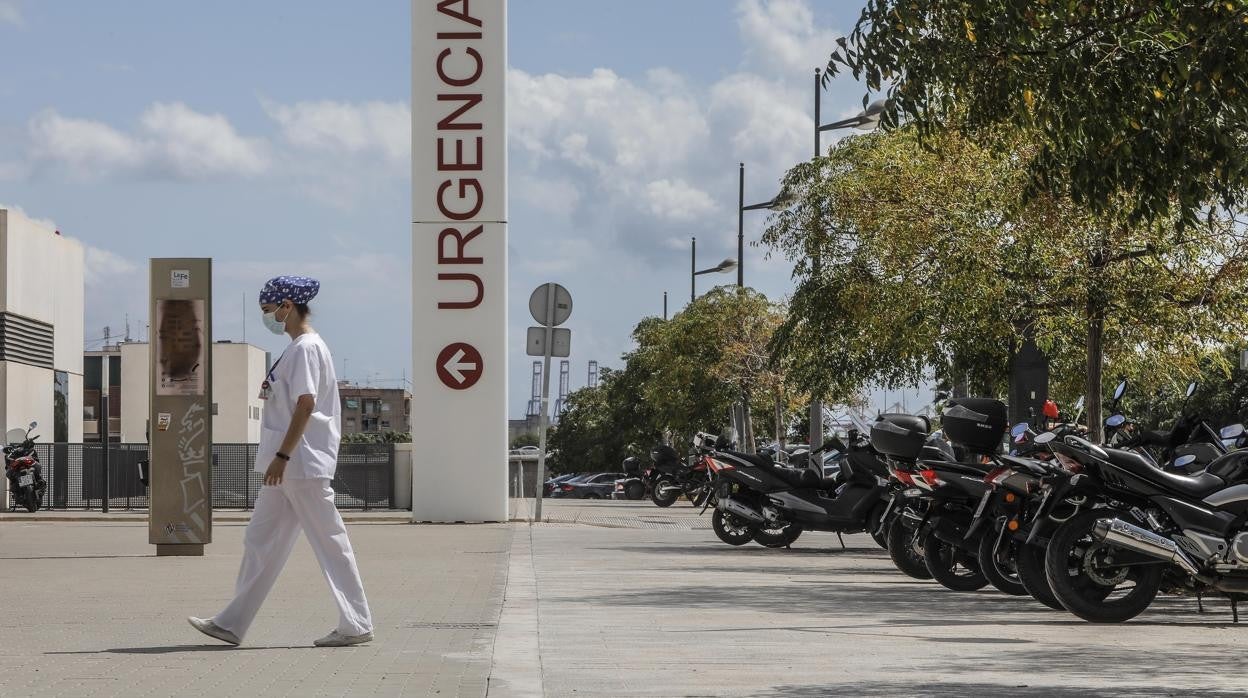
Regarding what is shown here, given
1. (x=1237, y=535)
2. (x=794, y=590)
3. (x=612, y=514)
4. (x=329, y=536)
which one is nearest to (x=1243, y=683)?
(x=1237, y=535)

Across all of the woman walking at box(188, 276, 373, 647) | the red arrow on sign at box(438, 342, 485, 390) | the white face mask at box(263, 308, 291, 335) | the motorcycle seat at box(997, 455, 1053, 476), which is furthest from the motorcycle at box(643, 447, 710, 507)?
the woman walking at box(188, 276, 373, 647)

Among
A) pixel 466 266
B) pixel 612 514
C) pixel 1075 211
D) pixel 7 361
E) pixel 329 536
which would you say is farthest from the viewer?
pixel 7 361

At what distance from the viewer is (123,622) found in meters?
9.95

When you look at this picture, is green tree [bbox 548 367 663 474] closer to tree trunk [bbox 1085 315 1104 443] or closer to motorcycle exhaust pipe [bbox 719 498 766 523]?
tree trunk [bbox 1085 315 1104 443]

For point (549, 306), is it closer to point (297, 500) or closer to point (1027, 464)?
point (1027, 464)

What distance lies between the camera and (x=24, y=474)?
30.2 m

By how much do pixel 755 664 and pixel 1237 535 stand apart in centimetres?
326

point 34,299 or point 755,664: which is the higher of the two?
point 34,299

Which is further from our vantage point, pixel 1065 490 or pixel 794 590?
pixel 794 590

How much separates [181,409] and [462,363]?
729 cm

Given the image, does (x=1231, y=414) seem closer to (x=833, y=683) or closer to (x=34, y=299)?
(x=833, y=683)

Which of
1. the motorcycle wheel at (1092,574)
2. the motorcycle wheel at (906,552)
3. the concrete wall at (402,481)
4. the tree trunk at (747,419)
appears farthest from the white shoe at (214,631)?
the tree trunk at (747,419)

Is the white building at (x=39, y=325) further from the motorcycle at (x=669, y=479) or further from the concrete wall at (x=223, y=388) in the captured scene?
the concrete wall at (x=223, y=388)

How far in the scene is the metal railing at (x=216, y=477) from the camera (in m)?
32.0
